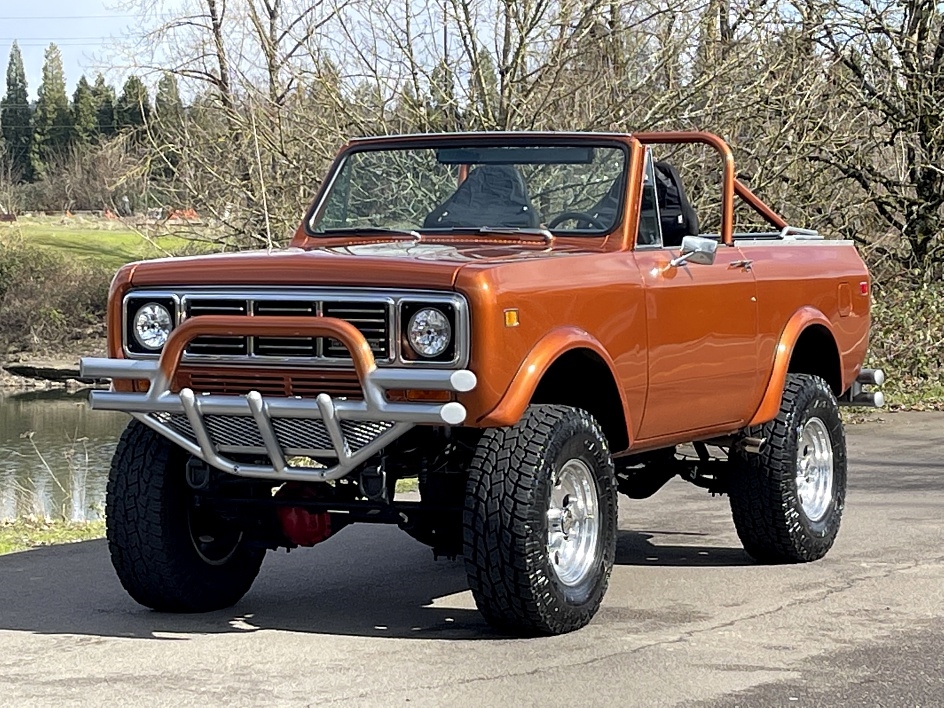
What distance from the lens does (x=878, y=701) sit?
16.9ft

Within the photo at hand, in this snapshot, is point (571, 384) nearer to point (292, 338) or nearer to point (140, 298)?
point (292, 338)

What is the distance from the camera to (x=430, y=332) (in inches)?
228

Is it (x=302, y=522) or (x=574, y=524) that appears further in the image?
(x=302, y=522)

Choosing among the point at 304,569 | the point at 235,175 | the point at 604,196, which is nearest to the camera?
the point at 604,196

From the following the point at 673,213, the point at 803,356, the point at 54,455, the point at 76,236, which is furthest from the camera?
the point at 76,236

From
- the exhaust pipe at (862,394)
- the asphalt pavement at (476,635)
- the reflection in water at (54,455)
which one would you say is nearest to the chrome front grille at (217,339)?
the asphalt pavement at (476,635)

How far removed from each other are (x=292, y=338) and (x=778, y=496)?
2.83 meters

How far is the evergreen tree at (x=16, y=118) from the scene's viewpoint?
278ft

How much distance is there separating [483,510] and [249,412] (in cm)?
94

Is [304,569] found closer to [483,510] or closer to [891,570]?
[483,510]

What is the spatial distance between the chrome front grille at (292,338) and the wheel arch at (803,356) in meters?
2.56

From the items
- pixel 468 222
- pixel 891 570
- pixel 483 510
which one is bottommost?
pixel 891 570

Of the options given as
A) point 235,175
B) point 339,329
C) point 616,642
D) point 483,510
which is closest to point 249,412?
point 339,329

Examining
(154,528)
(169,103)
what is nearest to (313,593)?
(154,528)
